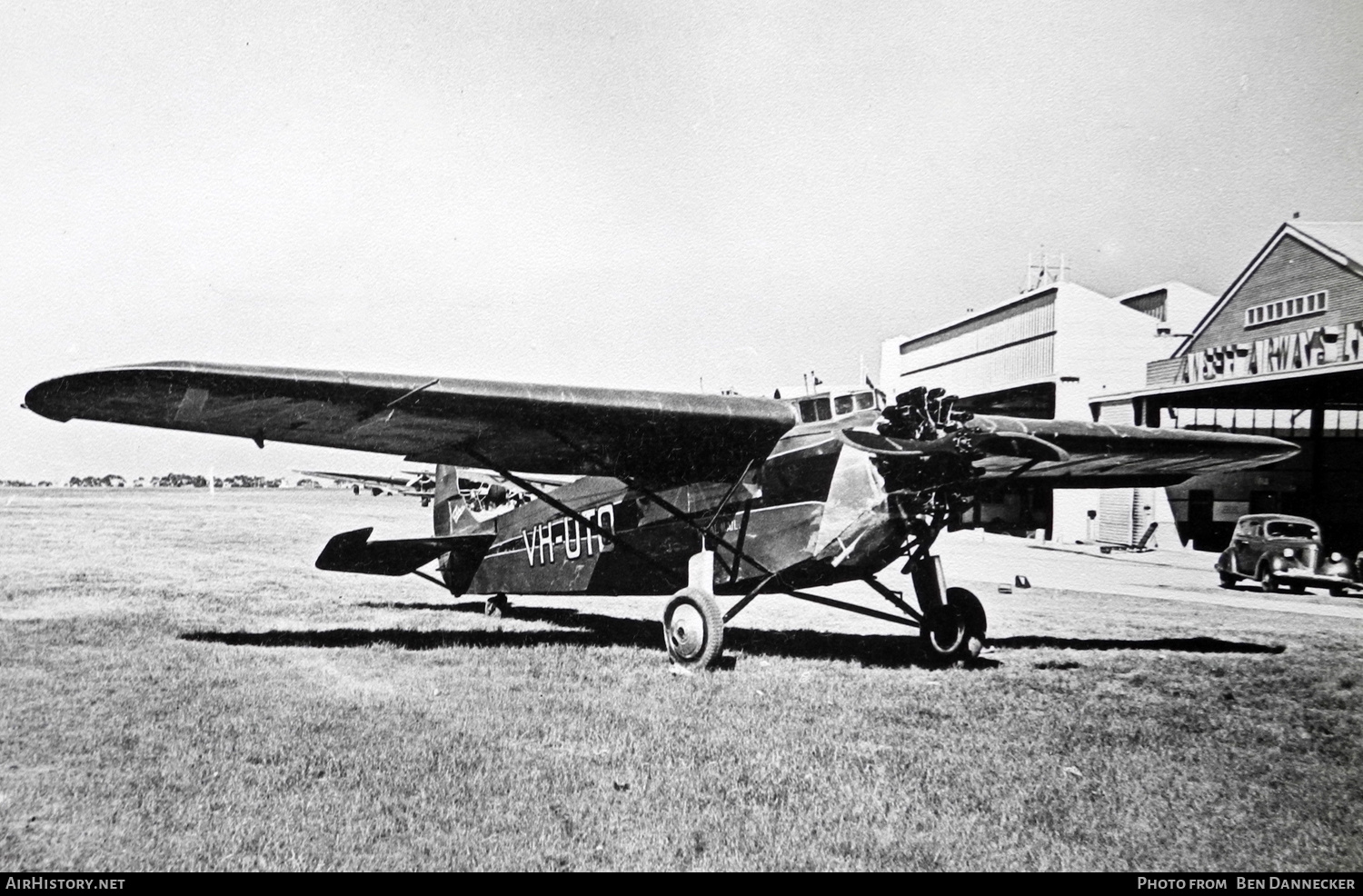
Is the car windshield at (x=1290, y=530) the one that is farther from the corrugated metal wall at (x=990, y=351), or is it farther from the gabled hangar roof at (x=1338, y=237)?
the corrugated metal wall at (x=990, y=351)

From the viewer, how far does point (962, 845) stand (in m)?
3.96

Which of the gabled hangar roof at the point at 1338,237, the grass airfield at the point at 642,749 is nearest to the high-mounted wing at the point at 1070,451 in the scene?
the grass airfield at the point at 642,749

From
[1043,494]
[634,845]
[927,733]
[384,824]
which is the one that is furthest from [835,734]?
[1043,494]

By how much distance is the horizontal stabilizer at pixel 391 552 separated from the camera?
10.7 meters

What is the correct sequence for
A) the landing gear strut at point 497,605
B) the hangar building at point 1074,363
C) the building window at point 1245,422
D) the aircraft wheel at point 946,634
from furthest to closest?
the hangar building at point 1074,363 → the building window at point 1245,422 → the landing gear strut at point 497,605 → the aircraft wheel at point 946,634

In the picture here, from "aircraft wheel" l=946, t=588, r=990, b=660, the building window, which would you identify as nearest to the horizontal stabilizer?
"aircraft wheel" l=946, t=588, r=990, b=660

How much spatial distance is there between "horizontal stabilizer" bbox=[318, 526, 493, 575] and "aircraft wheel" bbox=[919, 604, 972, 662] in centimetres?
602

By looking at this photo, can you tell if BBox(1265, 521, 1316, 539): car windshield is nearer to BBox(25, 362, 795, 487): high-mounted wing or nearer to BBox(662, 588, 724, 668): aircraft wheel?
BBox(25, 362, 795, 487): high-mounted wing

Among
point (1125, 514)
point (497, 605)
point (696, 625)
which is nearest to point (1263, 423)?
point (1125, 514)

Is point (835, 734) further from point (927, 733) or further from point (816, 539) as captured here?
point (816, 539)

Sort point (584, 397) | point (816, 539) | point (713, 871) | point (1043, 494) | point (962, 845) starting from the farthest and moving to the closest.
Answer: point (1043, 494) < point (816, 539) < point (584, 397) < point (962, 845) < point (713, 871)

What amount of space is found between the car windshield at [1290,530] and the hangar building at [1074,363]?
48.5 feet

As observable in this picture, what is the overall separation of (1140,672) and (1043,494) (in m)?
37.6

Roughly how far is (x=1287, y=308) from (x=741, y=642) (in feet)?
70.7
